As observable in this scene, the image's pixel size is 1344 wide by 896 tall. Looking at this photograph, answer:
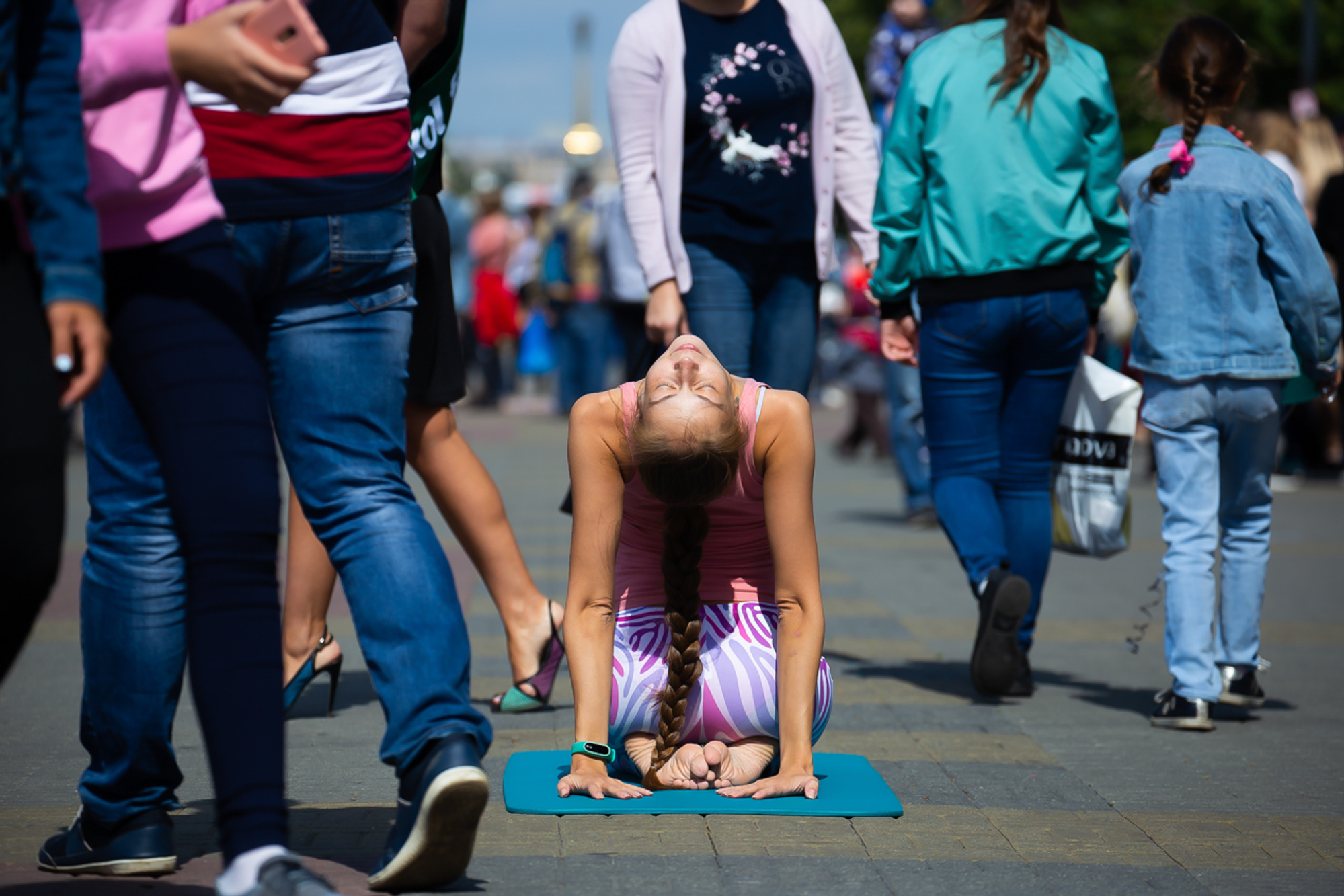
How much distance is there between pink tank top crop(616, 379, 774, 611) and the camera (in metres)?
3.69

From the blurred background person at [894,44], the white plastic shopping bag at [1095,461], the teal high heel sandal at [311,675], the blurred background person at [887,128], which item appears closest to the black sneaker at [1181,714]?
the white plastic shopping bag at [1095,461]

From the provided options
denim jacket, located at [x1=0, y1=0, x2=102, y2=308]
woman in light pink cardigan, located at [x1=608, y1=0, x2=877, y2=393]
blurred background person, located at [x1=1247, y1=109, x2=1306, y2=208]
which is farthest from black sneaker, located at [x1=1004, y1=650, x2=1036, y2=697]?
blurred background person, located at [x1=1247, y1=109, x2=1306, y2=208]

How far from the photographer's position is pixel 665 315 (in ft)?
15.5

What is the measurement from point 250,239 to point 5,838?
1.28 m

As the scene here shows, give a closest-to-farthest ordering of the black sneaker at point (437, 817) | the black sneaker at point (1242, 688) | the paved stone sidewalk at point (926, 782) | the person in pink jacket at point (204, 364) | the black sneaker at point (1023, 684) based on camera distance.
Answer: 1. the person in pink jacket at point (204, 364)
2. the black sneaker at point (437, 817)
3. the paved stone sidewalk at point (926, 782)
4. the black sneaker at point (1242, 688)
5. the black sneaker at point (1023, 684)

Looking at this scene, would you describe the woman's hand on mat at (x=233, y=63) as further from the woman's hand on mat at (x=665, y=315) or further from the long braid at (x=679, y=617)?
the woman's hand on mat at (x=665, y=315)

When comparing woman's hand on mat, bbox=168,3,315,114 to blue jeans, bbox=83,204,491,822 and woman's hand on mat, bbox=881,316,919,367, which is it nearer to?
blue jeans, bbox=83,204,491,822

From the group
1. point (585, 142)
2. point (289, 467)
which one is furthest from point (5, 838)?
point (585, 142)

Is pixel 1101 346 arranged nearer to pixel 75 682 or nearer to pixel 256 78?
pixel 75 682

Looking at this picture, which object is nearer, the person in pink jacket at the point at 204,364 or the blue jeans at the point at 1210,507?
the person in pink jacket at the point at 204,364

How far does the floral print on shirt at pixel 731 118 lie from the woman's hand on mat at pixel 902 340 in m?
0.59

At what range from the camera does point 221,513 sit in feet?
8.34

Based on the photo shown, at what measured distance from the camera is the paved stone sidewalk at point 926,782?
9.89 feet

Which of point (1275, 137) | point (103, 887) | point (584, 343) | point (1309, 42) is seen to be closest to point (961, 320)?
point (103, 887)
